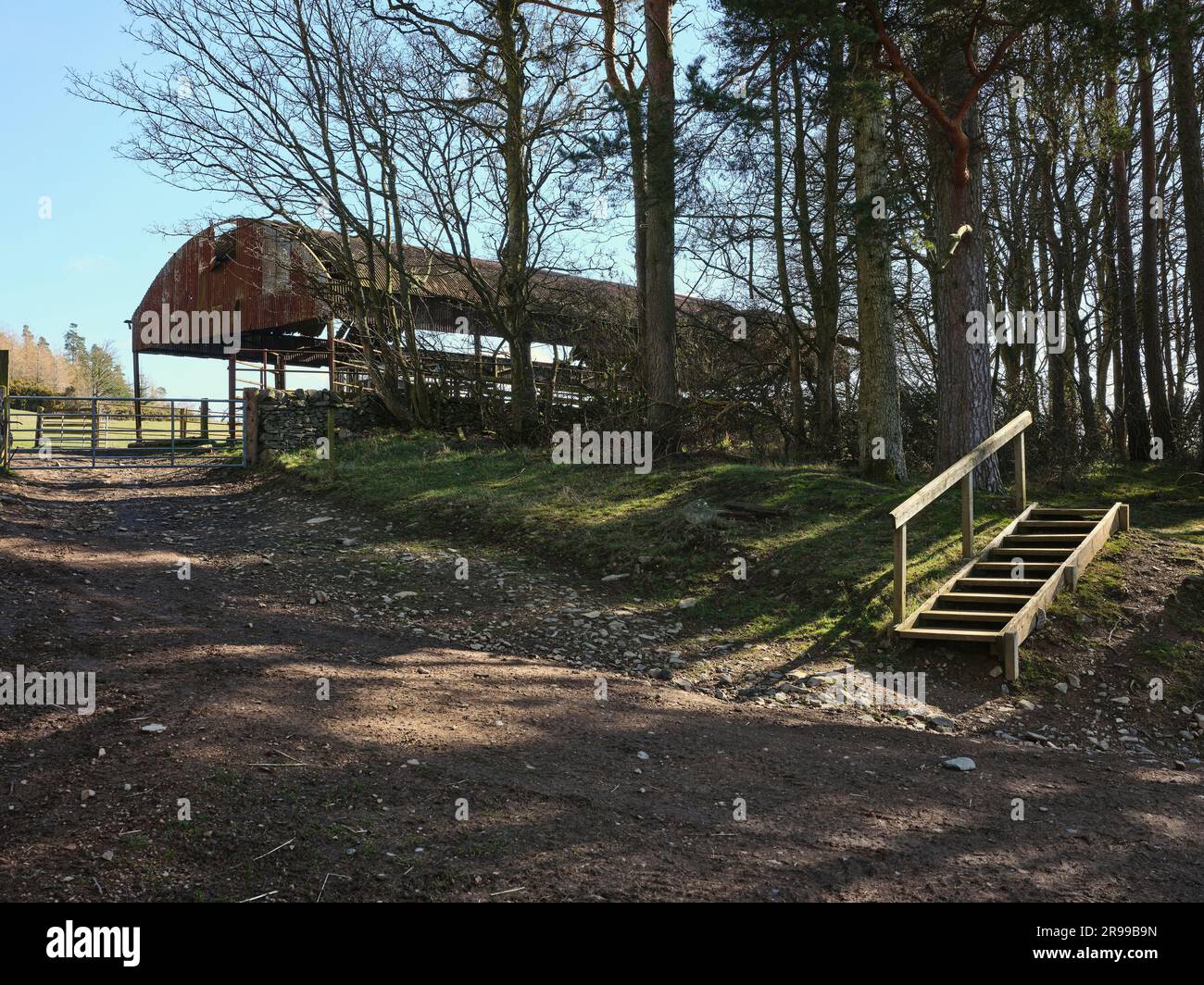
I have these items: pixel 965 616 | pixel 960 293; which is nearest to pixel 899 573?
pixel 965 616

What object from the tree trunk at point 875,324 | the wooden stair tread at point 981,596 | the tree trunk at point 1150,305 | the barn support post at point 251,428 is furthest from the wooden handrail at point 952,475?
the barn support post at point 251,428

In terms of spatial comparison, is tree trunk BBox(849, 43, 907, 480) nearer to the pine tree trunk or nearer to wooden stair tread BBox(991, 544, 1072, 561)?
wooden stair tread BBox(991, 544, 1072, 561)

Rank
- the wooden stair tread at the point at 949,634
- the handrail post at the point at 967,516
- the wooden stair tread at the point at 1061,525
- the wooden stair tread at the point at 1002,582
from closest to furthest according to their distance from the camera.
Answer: the wooden stair tread at the point at 949,634 → the wooden stair tread at the point at 1002,582 → the handrail post at the point at 967,516 → the wooden stair tread at the point at 1061,525

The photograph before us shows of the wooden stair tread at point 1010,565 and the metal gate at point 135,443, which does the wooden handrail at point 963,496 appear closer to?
the wooden stair tread at point 1010,565

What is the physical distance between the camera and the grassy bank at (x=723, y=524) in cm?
954

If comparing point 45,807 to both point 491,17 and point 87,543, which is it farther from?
point 491,17

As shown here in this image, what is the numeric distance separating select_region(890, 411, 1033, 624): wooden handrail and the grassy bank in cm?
28

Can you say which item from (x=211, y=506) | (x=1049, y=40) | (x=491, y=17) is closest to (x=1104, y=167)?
(x=1049, y=40)

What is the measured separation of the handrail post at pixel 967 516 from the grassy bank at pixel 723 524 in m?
0.14

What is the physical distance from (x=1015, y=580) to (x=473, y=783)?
6.25 m

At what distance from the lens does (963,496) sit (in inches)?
383

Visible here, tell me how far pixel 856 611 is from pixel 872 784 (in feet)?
11.8

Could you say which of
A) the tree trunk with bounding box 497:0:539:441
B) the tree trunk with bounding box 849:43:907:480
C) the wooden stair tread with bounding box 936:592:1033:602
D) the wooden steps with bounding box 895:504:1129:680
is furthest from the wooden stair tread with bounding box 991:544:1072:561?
the tree trunk with bounding box 497:0:539:441
